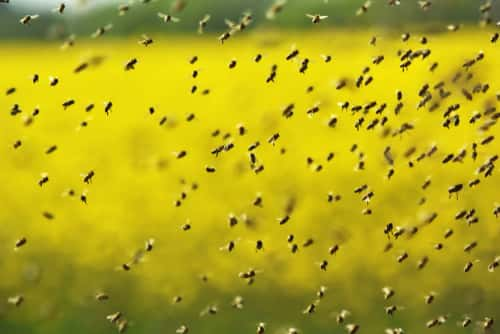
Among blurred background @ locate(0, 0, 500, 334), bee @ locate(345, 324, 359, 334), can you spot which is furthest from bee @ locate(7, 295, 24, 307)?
bee @ locate(345, 324, 359, 334)

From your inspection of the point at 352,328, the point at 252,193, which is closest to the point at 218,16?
the point at 252,193

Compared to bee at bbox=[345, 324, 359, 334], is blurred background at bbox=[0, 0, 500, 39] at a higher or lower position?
higher

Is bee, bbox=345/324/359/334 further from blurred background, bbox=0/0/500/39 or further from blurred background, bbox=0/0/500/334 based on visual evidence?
blurred background, bbox=0/0/500/39

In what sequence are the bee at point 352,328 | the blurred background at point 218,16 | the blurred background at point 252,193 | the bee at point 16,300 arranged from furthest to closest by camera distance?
the blurred background at point 218,16 → the blurred background at point 252,193 → the bee at point 352,328 → the bee at point 16,300

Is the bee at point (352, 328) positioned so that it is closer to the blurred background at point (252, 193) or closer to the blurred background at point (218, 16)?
the blurred background at point (252, 193)

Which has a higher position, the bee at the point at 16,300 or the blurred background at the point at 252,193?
the blurred background at the point at 252,193

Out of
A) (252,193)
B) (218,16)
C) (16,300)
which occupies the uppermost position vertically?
(218,16)

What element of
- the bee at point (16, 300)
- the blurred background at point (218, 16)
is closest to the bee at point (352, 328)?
the bee at point (16, 300)

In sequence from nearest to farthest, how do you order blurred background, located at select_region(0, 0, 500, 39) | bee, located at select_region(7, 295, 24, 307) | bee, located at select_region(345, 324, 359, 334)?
bee, located at select_region(7, 295, 24, 307) → bee, located at select_region(345, 324, 359, 334) → blurred background, located at select_region(0, 0, 500, 39)

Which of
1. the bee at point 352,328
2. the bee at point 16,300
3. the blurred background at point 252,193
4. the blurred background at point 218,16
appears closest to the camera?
the bee at point 16,300

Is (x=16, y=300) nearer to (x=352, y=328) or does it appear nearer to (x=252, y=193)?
(x=352, y=328)

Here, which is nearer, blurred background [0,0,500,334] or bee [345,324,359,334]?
bee [345,324,359,334]
